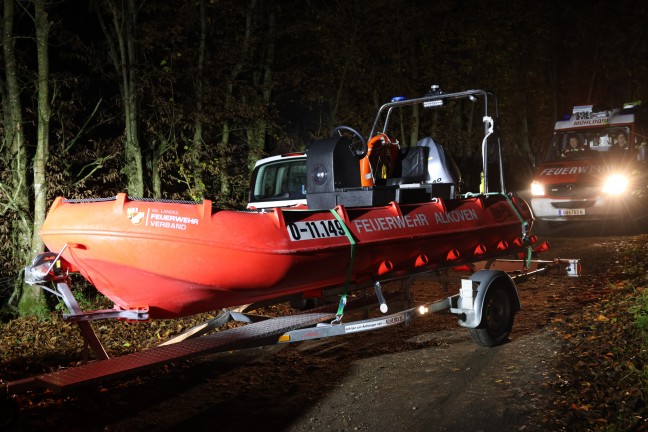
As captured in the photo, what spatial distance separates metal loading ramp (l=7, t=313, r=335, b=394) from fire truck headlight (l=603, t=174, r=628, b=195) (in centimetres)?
1052

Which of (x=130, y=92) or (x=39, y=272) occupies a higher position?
(x=130, y=92)

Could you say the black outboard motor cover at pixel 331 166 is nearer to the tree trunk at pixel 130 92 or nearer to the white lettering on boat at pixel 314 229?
the white lettering on boat at pixel 314 229

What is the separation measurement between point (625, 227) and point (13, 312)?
43.8 ft

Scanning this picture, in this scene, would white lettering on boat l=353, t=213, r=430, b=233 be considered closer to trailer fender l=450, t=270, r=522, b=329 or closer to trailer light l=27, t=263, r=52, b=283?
trailer fender l=450, t=270, r=522, b=329

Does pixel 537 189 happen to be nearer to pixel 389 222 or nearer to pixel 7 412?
pixel 389 222

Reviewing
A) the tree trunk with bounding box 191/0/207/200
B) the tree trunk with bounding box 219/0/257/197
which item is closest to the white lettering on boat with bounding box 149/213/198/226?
the tree trunk with bounding box 191/0/207/200

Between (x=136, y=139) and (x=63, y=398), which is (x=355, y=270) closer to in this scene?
(x=63, y=398)

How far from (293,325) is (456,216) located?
2.36 meters

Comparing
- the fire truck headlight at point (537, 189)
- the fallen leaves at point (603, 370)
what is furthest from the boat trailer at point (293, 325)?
the fire truck headlight at point (537, 189)

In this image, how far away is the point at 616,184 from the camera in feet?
45.3

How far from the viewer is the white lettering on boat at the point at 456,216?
6.30 m

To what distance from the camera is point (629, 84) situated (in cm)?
3059

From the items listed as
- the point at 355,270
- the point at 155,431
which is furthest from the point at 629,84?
the point at 155,431

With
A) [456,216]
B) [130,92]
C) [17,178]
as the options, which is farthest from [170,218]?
[130,92]
